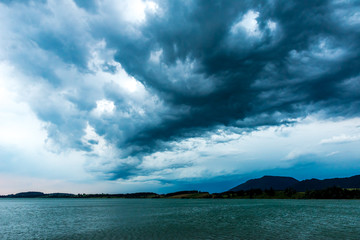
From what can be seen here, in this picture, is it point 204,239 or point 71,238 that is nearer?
point 204,239

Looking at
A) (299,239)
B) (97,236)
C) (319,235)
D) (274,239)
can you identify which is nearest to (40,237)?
(97,236)

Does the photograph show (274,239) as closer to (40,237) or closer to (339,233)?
(339,233)

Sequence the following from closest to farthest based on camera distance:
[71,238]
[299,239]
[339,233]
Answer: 1. [299,239]
2. [71,238]
3. [339,233]

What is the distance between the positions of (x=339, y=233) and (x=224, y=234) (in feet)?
84.5

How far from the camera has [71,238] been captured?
48.7 m

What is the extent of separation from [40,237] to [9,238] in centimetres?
668

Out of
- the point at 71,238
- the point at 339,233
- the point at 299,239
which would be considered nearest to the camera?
the point at 299,239

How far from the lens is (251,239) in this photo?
45031 mm

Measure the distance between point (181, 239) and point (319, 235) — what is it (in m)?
29.0

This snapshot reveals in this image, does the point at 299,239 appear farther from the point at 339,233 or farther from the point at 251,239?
the point at 339,233

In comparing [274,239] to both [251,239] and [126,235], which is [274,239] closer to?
[251,239]

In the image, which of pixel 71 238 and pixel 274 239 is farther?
pixel 71 238

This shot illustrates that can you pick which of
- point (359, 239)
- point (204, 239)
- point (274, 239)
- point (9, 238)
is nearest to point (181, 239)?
point (204, 239)

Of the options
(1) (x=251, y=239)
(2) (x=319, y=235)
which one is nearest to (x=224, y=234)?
(1) (x=251, y=239)
